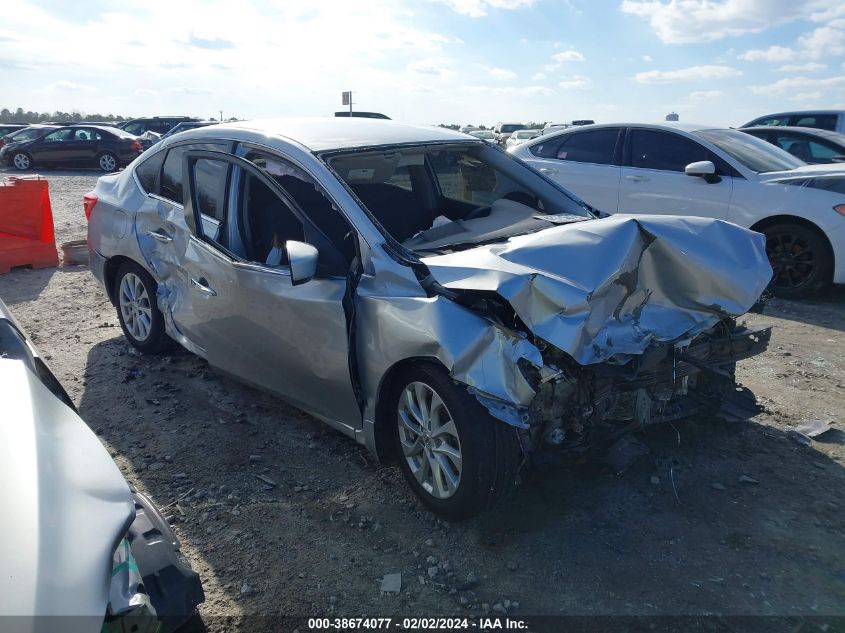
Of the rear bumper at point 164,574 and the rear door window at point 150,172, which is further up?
the rear door window at point 150,172

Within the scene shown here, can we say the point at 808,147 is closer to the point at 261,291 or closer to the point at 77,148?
the point at 261,291

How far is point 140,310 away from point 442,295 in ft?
10.1

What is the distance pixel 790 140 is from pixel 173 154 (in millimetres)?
8915

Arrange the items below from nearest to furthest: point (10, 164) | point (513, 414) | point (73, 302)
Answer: point (513, 414)
point (73, 302)
point (10, 164)

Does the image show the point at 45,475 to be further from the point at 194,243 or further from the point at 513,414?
the point at 194,243

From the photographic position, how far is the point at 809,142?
971cm

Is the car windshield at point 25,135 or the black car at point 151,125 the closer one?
the car windshield at point 25,135

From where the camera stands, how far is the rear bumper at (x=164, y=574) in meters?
2.09

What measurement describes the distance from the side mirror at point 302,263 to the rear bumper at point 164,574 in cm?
132

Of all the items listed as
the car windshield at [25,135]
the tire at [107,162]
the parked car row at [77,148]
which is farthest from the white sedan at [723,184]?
the car windshield at [25,135]

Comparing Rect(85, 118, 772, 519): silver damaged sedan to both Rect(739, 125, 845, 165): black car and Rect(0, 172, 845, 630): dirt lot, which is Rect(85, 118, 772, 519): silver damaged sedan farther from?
Rect(739, 125, 845, 165): black car

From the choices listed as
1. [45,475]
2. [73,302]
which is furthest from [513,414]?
[73,302]

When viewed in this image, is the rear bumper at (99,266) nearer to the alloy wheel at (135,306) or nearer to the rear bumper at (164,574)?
the alloy wheel at (135,306)

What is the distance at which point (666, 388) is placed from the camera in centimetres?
323
